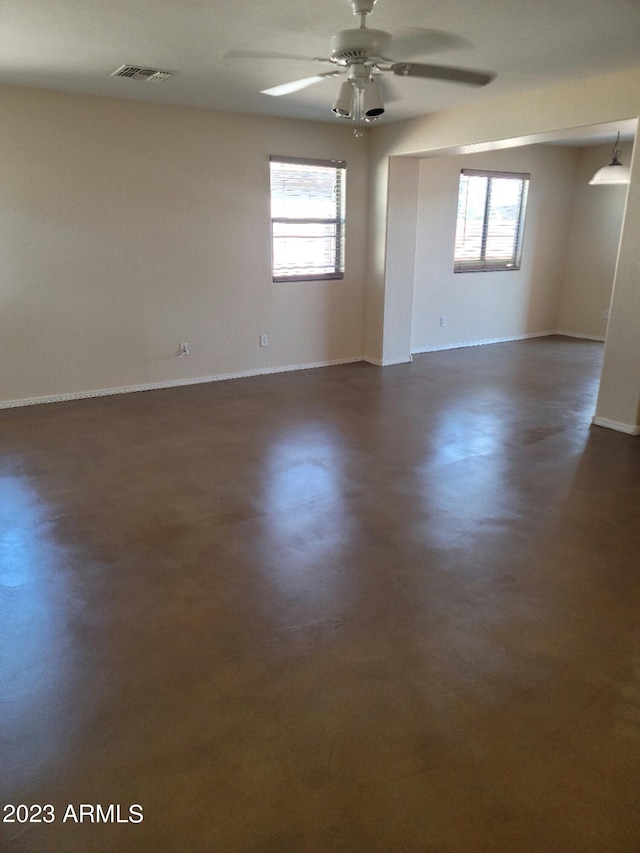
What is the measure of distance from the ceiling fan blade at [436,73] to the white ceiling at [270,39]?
238mm

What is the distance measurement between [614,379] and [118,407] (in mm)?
4096

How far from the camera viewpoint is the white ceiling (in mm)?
2729

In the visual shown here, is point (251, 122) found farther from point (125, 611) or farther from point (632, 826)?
point (632, 826)

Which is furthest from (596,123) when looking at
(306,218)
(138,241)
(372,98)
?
(138,241)

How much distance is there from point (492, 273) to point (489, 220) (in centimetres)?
67

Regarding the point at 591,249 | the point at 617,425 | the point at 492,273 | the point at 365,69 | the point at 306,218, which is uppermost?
the point at 365,69

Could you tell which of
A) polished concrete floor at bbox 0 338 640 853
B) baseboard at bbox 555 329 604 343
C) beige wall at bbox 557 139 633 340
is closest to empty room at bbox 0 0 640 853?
polished concrete floor at bbox 0 338 640 853

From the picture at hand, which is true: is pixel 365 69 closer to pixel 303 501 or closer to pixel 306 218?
pixel 303 501

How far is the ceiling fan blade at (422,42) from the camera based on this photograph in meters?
3.07

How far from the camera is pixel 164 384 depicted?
5602 mm

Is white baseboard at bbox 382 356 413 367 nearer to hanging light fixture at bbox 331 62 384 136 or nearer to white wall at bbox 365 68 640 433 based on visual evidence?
white wall at bbox 365 68 640 433

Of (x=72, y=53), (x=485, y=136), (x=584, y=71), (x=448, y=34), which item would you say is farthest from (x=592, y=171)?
(x=72, y=53)

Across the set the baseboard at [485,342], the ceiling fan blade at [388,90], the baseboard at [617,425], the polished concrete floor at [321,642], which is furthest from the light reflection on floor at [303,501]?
the baseboard at [485,342]

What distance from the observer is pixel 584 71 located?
3.79 m
